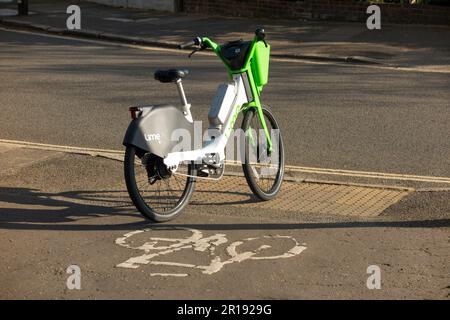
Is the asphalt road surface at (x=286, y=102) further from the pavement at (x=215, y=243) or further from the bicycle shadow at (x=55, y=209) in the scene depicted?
the bicycle shadow at (x=55, y=209)

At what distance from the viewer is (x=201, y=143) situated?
7941mm

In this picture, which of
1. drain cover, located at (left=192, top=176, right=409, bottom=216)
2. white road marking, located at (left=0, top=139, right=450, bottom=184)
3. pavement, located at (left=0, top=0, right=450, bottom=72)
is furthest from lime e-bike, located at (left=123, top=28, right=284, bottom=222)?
pavement, located at (left=0, top=0, right=450, bottom=72)

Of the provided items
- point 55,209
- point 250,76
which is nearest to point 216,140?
point 250,76

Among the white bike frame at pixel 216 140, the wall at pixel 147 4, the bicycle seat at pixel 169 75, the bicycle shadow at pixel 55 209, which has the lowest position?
the bicycle shadow at pixel 55 209

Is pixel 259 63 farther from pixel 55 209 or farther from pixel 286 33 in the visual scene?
pixel 286 33

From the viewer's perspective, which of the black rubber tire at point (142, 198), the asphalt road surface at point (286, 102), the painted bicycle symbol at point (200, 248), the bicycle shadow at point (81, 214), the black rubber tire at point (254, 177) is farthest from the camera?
the asphalt road surface at point (286, 102)

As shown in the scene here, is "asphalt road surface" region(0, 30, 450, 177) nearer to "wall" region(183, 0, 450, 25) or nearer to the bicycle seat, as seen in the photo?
the bicycle seat

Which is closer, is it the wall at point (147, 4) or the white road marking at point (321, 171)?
the white road marking at point (321, 171)

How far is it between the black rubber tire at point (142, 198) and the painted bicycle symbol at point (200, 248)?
118 millimetres

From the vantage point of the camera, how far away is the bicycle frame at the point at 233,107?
7.72 metres

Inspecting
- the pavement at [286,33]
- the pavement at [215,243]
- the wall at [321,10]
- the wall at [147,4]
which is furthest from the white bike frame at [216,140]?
Result: the wall at [147,4]

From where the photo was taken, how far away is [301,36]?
19906 millimetres

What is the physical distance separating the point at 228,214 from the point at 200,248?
3.41 feet
